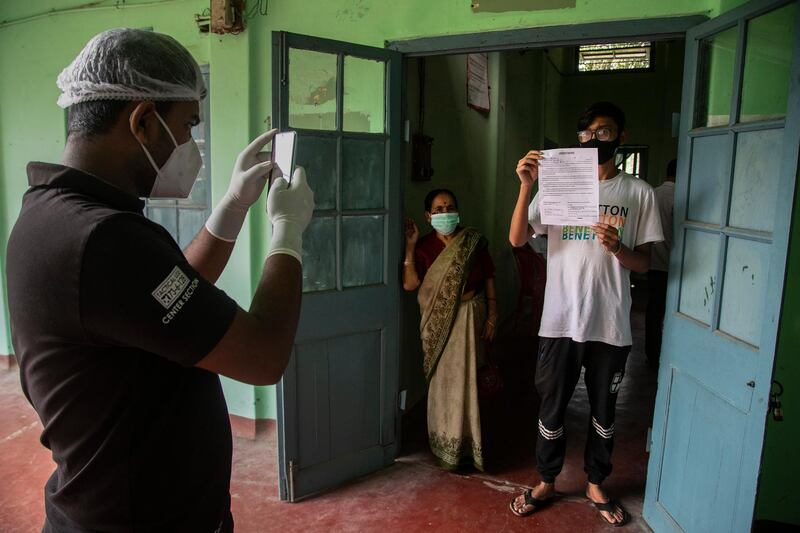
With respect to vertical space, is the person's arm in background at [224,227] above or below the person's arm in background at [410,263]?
above

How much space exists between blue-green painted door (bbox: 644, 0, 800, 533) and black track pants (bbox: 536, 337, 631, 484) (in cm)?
20

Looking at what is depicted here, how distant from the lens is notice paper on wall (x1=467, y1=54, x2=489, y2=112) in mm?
4188

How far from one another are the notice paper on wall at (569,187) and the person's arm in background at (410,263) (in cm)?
84

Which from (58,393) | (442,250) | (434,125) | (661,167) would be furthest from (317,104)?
(661,167)

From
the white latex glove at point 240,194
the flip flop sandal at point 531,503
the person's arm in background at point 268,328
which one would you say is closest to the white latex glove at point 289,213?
the person's arm in background at point 268,328

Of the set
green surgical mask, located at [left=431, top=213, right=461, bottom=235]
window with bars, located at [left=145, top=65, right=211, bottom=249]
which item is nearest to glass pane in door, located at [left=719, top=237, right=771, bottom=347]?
green surgical mask, located at [left=431, top=213, right=461, bottom=235]

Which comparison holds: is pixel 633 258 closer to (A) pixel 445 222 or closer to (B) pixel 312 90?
(A) pixel 445 222

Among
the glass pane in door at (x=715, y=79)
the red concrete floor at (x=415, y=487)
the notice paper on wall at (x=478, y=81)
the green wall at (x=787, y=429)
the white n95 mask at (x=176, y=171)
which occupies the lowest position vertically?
the red concrete floor at (x=415, y=487)

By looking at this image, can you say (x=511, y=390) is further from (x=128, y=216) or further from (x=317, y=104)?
(x=128, y=216)

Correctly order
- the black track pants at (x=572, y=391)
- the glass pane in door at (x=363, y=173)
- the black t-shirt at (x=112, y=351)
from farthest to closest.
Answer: the glass pane in door at (x=363, y=173), the black track pants at (x=572, y=391), the black t-shirt at (x=112, y=351)

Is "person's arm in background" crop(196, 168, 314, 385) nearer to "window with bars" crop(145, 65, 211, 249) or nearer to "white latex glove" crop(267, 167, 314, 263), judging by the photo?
"white latex glove" crop(267, 167, 314, 263)

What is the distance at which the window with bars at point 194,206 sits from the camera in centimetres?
309

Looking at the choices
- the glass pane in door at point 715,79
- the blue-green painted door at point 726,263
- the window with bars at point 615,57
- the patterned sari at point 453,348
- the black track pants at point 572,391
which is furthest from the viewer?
the window with bars at point 615,57

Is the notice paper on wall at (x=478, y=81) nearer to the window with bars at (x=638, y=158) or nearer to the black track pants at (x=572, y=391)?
the black track pants at (x=572, y=391)
